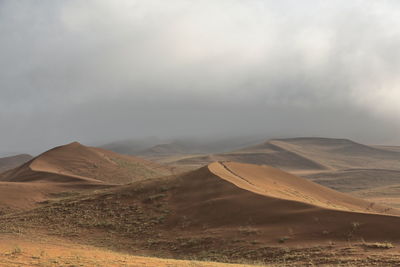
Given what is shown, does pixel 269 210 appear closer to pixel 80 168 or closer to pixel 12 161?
pixel 80 168

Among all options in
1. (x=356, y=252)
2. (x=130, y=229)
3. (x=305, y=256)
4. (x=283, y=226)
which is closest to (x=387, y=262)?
(x=356, y=252)

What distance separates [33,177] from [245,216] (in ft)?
137

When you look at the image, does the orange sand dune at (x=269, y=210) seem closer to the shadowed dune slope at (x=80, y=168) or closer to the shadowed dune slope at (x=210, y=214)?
the shadowed dune slope at (x=210, y=214)

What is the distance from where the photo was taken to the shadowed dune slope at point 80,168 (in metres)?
55.5

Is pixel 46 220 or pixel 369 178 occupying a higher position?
pixel 46 220

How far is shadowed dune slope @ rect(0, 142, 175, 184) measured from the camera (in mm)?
55469

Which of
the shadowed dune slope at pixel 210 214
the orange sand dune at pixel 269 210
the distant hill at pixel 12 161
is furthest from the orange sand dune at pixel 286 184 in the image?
the distant hill at pixel 12 161

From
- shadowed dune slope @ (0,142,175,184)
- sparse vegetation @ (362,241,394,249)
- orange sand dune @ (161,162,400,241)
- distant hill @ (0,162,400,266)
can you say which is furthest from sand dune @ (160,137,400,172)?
sparse vegetation @ (362,241,394,249)

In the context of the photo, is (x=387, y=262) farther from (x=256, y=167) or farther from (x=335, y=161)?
(x=335, y=161)

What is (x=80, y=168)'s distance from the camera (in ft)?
200

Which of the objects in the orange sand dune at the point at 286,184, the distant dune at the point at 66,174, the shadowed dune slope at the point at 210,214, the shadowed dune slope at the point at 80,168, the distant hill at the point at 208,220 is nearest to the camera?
the distant hill at the point at 208,220

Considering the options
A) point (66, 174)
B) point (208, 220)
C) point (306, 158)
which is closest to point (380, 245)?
point (208, 220)

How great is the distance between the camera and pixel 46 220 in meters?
29.2

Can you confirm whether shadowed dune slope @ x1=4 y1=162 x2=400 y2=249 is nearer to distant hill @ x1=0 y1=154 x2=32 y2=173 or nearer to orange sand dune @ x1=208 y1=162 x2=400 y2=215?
orange sand dune @ x1=208 y1=162 x2=400 y2=215
